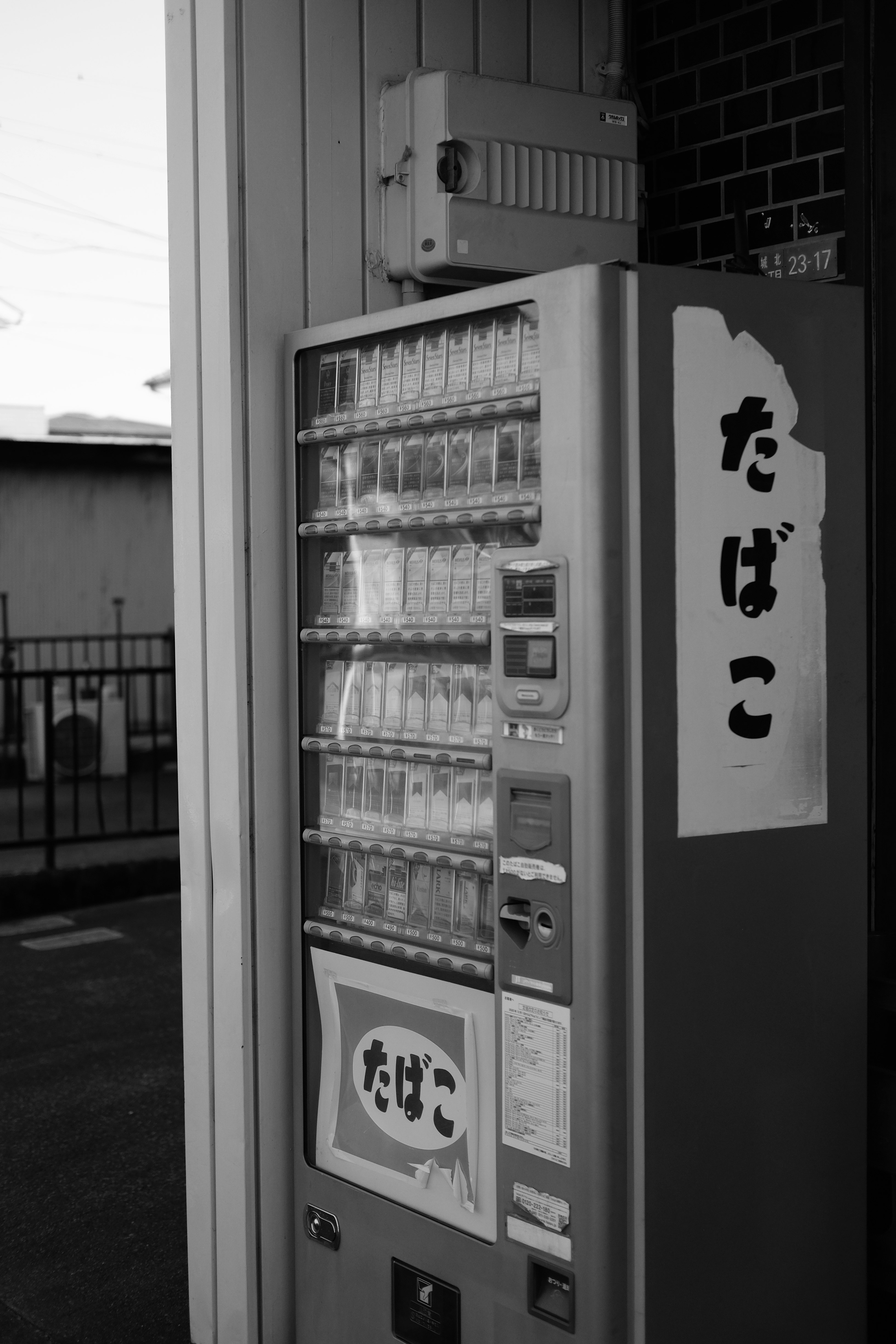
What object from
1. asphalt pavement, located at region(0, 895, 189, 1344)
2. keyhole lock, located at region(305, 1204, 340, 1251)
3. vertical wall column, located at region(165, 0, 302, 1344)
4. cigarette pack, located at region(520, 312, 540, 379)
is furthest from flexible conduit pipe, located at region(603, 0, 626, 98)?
asphalt pavement, located at region(0, 895, 189, 1344)

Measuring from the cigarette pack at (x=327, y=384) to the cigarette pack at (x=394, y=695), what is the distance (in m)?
0.65

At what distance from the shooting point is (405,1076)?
3154 millimetres

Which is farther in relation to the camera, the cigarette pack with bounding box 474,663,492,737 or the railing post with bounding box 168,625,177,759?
the railing post with bounding box 168,625,177,759

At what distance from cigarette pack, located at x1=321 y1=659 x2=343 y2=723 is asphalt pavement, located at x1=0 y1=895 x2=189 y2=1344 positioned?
174 cm

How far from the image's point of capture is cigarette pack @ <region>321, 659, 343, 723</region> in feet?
10.9

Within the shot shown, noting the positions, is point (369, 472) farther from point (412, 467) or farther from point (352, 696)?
point (352, 696)

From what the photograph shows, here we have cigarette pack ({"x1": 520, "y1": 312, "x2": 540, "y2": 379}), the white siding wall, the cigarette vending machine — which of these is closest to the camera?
the cigarette vending machine

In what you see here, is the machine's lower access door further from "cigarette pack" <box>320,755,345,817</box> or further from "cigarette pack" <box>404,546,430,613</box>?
"cigarette pack" <box>404,546,430,613</box>

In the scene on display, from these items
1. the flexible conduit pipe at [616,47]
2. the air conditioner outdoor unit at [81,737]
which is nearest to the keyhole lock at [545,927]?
the flexible conduit pipe at [616,47]

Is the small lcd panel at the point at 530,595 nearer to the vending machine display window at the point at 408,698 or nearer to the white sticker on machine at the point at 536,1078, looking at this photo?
the vending machine display window at the point at 408,698

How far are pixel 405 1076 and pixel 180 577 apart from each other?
139 centimetres

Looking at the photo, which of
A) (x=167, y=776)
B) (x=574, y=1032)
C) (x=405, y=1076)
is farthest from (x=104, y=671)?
(x=574, y=1032)

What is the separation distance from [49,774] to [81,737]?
3.39m

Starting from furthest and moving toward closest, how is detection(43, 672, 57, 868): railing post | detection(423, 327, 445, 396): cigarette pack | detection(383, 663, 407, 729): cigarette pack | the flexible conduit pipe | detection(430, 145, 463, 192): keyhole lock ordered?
1. detection(43, 672, 57, 868): railing post
2. the flexible conduit pipe
3. detection(430, 145, 463, 192): keyhole lock
4. detection(383, 663, 407, 729): cigarette pack
5. detection(423, 327, 445, 396): cigarette pack
